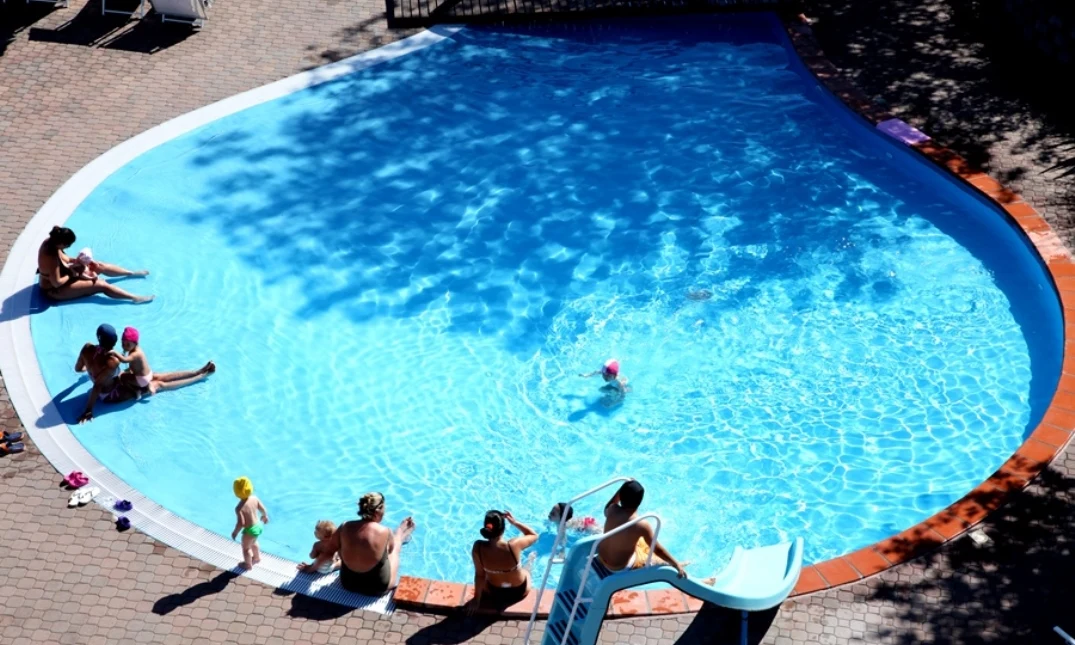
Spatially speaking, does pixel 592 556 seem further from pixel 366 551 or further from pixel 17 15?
pixel 17 15

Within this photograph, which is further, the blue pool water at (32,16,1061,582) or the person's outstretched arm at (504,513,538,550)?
the blue pool water at (32,16,1061,582)

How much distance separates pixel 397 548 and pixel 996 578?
5063 millimetres

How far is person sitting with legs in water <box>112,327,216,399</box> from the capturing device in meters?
11.3

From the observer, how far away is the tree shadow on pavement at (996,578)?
8.84 metres

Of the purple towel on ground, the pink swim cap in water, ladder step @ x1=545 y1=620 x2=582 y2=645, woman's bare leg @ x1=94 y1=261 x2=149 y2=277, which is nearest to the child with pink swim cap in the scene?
ladder step @ x1=545 y1=620 x2=582 y2=645

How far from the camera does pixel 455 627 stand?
9.00 meters

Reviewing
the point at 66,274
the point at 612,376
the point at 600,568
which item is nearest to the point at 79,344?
the point at 66,274

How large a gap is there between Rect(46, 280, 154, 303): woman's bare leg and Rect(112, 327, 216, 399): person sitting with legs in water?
105 cm

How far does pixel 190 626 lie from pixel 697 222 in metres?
7.85

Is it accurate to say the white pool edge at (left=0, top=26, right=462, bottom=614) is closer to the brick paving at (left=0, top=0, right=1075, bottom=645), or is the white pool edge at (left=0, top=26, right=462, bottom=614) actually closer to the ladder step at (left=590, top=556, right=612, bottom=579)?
the brick paving at (left=0, top=0, right=1075, bottom=645)

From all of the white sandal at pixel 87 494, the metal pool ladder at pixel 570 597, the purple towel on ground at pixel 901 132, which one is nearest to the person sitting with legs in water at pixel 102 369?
the white sandal at pixel 87 494

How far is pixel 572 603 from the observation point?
8.29m

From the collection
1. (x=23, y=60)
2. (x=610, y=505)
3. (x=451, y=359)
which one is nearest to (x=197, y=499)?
(x=451, y=359)

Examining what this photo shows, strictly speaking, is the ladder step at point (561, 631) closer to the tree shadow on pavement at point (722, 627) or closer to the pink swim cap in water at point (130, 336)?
the tree shadow on pavement at point (722, 627)
